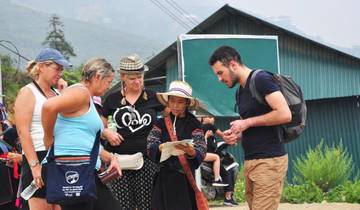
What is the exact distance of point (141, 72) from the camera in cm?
535

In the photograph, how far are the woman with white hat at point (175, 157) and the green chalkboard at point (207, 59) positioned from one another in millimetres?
2880

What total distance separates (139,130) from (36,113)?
118 centimetres

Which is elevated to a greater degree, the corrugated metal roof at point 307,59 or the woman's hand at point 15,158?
the corrugated metal roof at point 307,59

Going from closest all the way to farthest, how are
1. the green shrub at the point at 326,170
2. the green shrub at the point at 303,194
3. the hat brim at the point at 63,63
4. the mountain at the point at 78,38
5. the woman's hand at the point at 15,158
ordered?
the hat brim at the point at 63,63, the woman's hand at the point at 15,158, the green shrub at the point at 303,194, the green shrub at the point at 326,170, the mountain at the point at 78,38

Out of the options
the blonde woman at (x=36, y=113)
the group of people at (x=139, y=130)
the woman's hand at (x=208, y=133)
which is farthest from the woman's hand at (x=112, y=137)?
the woman's hand at (x=208, y=133)

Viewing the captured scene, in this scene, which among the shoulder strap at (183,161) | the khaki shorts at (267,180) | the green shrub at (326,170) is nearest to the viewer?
the khaki shorts at (267,180)

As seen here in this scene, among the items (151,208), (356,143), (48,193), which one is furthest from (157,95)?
(356,143)

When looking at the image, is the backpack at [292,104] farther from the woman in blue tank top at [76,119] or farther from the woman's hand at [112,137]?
the woman's hand at [112,137]

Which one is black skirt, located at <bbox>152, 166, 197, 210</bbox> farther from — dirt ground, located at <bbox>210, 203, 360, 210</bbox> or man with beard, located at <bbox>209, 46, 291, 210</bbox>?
dirt ground, located at <bbox>210, 203, 360, 210</bbox>

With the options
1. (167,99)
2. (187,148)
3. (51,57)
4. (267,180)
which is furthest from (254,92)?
(51,57)

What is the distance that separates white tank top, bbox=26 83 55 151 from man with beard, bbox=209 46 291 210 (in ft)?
4.50

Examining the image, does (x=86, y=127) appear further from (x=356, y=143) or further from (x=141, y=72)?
(x=356, y=143)

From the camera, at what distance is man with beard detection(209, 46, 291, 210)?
418 cm

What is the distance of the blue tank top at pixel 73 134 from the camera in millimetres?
3955
